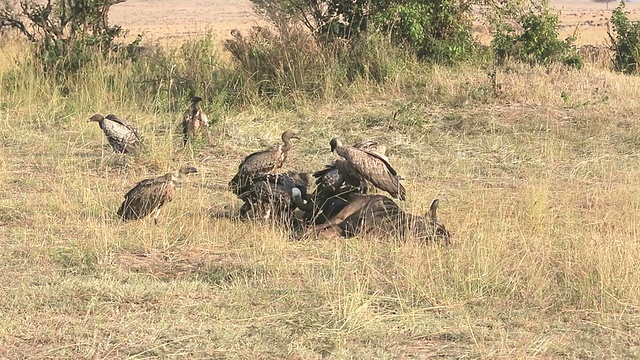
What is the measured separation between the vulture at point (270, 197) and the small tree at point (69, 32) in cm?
718

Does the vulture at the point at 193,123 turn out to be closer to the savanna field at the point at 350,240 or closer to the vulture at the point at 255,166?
the savanna field at the point at 350,240

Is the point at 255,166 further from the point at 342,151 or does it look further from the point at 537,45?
the point at 537,45

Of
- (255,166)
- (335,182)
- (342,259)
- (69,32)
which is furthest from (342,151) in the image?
(69,32)

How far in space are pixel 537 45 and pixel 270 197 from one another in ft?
25.0

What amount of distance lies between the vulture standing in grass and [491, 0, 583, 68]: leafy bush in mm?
7563

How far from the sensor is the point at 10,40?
1623cm

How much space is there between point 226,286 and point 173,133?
5.82 m

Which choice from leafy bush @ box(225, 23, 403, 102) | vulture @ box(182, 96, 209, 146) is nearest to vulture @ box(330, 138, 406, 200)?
vulture @ box(182, 96, 209, 146)

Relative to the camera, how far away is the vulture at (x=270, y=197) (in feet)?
24.4

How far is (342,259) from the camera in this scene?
20.5ft

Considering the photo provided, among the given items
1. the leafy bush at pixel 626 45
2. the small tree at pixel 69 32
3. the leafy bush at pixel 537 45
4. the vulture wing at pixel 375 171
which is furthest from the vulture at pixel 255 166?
the leafy bush at pixel 626 45

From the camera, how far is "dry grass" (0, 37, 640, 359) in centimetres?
483

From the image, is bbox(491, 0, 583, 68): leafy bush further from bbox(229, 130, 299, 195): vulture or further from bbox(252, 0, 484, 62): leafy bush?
bbox(229, 130, 299, 195): vulture

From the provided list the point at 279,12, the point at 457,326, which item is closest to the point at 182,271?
the point at 457,326
